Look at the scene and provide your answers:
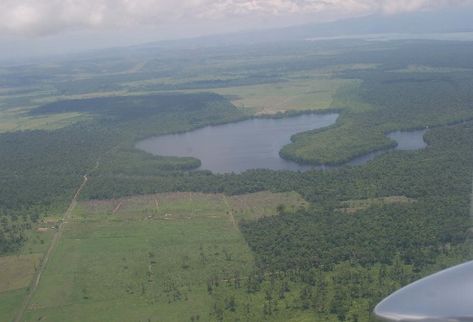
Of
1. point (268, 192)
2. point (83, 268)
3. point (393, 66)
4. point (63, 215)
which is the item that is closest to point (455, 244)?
point (268, 192)

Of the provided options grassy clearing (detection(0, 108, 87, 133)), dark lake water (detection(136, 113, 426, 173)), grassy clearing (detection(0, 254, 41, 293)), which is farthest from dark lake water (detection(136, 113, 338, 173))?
grassy clearing (detection(0, 254, 41, 293))

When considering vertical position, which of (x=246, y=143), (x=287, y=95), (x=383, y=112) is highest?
(x=287, y=95)

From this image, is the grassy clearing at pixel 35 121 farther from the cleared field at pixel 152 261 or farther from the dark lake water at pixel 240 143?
the cleared field at pixel 152 261

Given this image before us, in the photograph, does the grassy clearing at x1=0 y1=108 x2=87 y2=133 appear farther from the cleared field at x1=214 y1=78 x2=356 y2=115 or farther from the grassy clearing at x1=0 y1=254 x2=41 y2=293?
the grassy clearing at x1=0 y1=254 x2=41 y2=293

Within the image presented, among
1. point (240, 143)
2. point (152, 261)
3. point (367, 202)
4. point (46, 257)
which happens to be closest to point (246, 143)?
point (240, 143)

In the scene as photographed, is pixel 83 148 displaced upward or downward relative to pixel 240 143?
upward

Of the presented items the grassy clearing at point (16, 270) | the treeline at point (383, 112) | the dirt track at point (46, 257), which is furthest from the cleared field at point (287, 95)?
the grassy clearing at point (16, 270)

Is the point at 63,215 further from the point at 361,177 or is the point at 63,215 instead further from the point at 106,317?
the point at 361,177

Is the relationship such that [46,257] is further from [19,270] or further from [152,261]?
[152,261]
